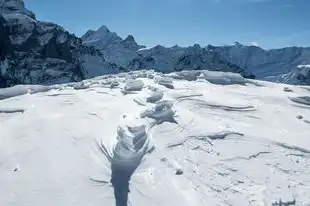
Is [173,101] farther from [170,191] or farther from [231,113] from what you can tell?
[170,191]

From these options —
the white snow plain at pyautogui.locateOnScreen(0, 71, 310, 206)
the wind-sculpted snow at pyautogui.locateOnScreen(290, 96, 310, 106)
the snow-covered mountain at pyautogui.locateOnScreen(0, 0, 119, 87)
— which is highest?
the wind-sculpted snow at pyautogui.locateOnScreen(290, 96, 310, 106)

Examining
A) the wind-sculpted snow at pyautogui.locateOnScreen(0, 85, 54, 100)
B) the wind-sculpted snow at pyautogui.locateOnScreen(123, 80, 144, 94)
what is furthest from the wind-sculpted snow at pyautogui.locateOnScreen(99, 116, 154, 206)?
the wind-sculpted snow at pyautogui.locateOnScreen(0, 85, 54, 100)

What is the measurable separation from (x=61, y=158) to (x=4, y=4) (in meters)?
187

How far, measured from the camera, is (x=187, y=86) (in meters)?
16.6

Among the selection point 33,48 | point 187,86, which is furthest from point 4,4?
point 187,86

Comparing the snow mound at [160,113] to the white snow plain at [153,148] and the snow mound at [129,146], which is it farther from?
the snow mound at [129,146]

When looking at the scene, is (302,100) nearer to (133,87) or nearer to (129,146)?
(133,87)

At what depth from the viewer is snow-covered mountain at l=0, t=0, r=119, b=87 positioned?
157m

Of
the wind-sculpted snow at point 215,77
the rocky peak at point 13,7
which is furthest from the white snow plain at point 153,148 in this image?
the rocky peak at point 13,7

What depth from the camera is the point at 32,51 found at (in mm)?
169125

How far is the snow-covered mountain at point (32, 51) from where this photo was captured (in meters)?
157

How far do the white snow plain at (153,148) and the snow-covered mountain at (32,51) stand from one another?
5503 inches

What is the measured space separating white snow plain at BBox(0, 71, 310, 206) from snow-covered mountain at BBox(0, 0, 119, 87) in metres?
140

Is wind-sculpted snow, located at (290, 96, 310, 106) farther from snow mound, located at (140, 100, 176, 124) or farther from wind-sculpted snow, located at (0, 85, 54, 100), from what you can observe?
wind-sculpted snow, located at (0, 85, 54, 100)
